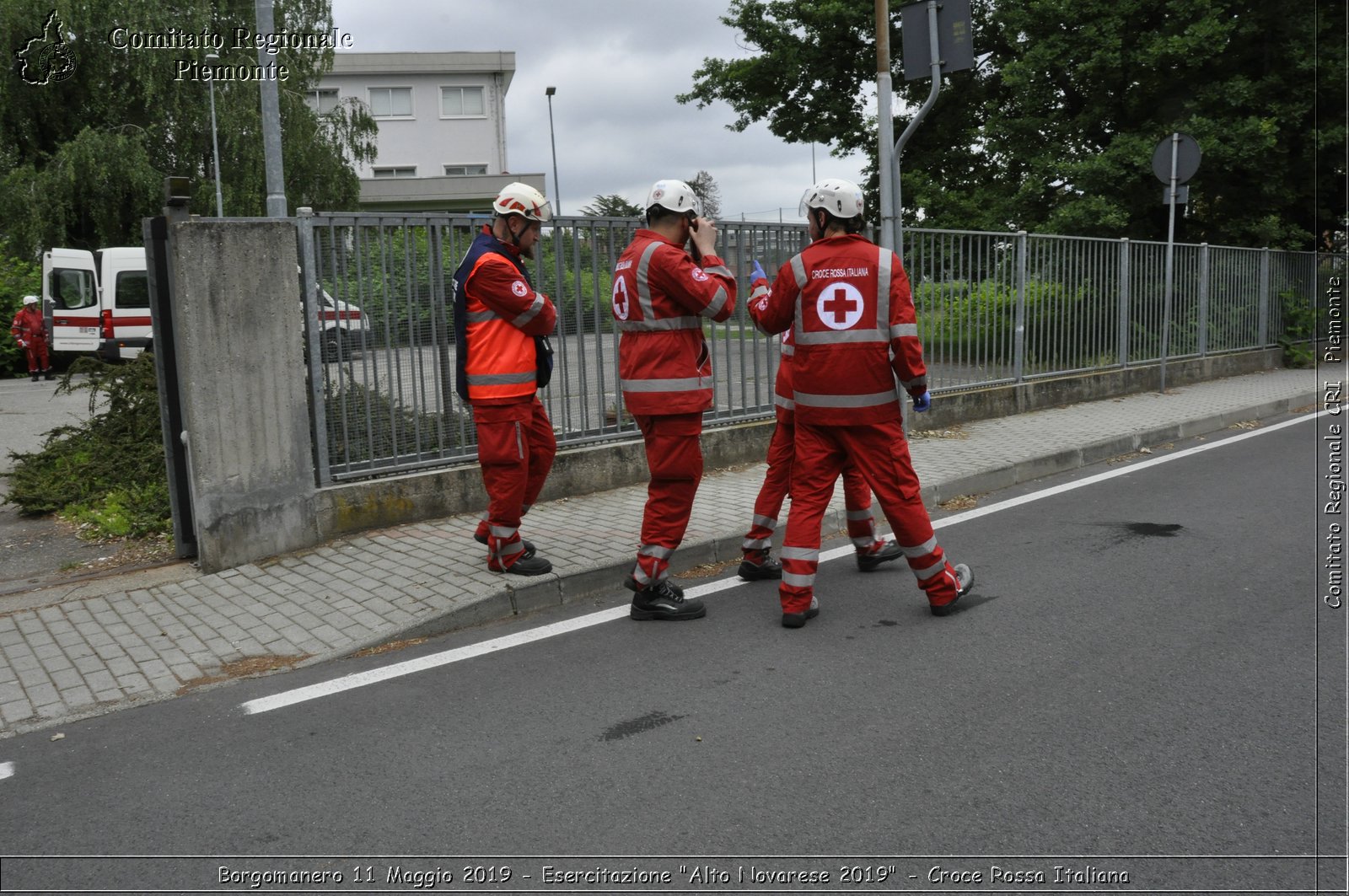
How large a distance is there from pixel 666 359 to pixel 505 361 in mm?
996

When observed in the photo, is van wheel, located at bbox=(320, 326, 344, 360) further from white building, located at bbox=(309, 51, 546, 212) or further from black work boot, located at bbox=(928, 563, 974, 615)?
white building, located at bbox=(309, 51, 546, 212)

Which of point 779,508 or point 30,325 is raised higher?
point 30,325

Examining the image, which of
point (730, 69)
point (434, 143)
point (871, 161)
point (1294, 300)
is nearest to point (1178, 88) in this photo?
point (1294, 300)

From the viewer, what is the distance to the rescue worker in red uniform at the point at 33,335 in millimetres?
21716

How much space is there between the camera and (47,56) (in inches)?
1013

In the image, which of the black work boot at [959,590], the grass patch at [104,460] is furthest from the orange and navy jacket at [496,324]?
the grass patch at [104,460]

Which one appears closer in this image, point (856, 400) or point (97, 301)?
point (856, 400)

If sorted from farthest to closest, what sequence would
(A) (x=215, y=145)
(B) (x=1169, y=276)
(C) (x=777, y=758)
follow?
1. (A) (x=215, y=145)
2. (B) (x=1169, y=276)
3. (C) (x=777, y=758)

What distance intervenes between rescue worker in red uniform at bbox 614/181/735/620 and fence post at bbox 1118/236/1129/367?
1005 centimetres

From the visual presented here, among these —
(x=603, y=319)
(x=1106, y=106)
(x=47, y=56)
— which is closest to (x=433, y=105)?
(x=47, y=56)

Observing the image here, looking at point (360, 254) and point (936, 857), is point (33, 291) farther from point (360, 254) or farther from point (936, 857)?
point (936, 857)

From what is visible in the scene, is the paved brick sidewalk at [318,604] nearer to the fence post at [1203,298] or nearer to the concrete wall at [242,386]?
the concrete wall at [242,386]

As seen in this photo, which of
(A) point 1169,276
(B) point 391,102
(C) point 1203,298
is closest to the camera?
(A) point 1169,276

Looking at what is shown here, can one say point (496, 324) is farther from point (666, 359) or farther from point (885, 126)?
point (885, 126)
